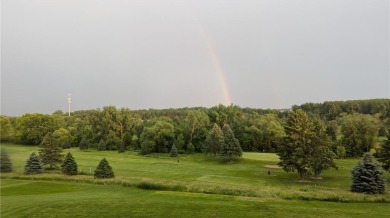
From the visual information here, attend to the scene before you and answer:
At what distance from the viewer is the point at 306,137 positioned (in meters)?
44.9

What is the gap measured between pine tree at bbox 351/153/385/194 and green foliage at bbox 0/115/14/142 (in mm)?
32828

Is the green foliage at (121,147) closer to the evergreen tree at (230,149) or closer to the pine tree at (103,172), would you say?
the evergreen tree at (230,149)

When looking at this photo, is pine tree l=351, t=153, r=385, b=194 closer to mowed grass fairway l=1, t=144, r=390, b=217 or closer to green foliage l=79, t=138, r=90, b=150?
mowed grass fairway l=1, t=144, r=390, b=217

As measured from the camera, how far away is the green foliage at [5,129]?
7559mm

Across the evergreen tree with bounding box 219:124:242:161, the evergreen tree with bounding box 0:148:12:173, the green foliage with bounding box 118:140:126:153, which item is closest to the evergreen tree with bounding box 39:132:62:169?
the evergreen tree with bounding box 219:124:242:161

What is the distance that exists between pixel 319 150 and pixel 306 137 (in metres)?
2.41

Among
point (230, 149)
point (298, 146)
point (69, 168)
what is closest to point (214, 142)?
point (230, 149)

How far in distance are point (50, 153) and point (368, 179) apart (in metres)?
41.2

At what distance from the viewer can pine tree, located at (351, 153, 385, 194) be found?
1275 inches

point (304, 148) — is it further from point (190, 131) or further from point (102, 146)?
point (102, 146)

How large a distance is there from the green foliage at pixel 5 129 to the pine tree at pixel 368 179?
108ft

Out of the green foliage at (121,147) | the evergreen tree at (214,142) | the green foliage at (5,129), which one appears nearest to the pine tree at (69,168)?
the evergreen tree at (214,142)

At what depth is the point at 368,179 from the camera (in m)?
32.8

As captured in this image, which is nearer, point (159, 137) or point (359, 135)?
point (359, 135)
